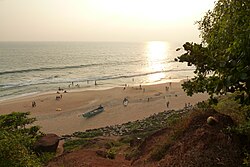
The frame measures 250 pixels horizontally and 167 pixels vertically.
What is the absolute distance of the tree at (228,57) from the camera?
430 cm

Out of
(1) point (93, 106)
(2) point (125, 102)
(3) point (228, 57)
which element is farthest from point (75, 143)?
(3) point (228, 57)

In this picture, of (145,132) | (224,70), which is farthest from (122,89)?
(224,70)

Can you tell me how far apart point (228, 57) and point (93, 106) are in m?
34.9

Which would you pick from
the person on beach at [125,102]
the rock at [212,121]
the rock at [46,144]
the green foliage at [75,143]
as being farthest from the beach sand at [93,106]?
the rock at [212,121]

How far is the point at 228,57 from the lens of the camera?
14.9ft

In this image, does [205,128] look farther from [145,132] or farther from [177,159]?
[145,132]

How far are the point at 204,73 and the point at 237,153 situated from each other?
2.55 meters

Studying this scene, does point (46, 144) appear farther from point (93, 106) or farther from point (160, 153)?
point (93, 106)

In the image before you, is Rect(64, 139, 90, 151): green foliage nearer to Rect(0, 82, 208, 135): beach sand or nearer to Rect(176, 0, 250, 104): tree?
Rect(0, 82, 208, 135): beach sand

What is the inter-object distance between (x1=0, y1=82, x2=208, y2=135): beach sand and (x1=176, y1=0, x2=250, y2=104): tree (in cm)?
2346

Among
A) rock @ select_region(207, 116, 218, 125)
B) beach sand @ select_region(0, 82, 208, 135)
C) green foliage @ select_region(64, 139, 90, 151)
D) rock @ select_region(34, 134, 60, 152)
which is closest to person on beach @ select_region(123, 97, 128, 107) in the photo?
beach sand @ select_region(0, 82, 208, 135)

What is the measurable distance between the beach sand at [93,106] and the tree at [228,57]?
77.0 feet

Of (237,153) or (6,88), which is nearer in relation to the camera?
(237,153)

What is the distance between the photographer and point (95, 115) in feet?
112
